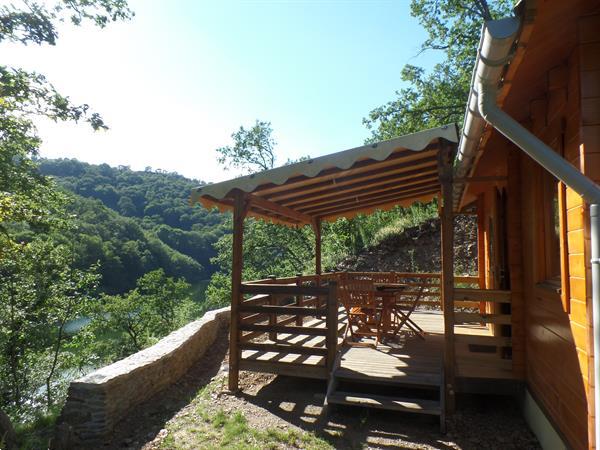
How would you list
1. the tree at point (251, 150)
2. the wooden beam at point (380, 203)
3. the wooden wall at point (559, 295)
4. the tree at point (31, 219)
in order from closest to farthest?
1. the wooden wall at point (559, 295)
2. the wooden beam at point (380, 203)
3. the tree at point (31, 219)
4. the tree at point (251, 150)

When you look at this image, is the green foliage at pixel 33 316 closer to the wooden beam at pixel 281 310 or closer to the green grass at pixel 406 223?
the wooden beam at pixel 281 310

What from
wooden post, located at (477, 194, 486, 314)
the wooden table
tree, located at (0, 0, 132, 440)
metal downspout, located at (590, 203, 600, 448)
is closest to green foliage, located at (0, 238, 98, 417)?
tree, located at (0, 0, 132, 440)

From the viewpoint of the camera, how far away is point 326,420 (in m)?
4.20

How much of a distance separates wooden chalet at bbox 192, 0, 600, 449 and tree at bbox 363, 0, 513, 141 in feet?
30.3

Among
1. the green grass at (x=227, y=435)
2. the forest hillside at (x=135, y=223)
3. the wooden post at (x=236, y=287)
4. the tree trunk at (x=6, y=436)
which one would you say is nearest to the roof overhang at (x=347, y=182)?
the wooden post at (x=236, y=287)

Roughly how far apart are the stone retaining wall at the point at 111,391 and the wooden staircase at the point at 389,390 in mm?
2302

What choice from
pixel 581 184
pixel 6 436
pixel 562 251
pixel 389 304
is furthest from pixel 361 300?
pixel 6 436

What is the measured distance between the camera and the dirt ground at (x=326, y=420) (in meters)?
3.69

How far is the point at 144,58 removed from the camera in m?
9.91

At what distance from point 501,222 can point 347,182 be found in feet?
7.71

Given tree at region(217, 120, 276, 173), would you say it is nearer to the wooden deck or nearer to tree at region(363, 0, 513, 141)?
tree at region(363, 0, 513, 141)

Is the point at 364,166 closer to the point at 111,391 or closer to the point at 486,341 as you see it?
the point at 486,341

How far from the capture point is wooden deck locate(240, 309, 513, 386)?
438 centimetres

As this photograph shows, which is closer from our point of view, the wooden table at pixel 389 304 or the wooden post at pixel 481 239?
the wooden table at pixel 389 304
